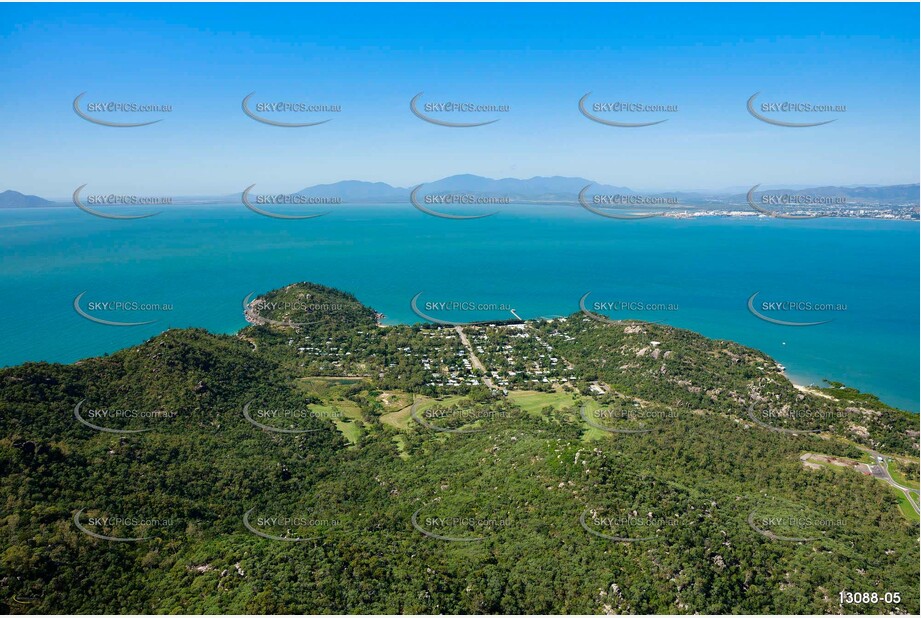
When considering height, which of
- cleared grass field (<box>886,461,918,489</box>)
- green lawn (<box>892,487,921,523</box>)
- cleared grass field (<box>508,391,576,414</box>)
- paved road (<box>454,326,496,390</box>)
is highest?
paved road (<box>454,326,496,390</box>)

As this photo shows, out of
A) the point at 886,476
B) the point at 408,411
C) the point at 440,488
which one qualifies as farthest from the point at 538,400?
the point at 886,476

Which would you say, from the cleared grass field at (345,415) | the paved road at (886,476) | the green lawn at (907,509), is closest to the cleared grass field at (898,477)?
the paved road at (886,476)

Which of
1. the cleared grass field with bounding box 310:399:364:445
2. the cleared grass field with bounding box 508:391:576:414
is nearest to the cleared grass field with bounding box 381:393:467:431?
the cleared grass field with bounding box 310:399:364:445

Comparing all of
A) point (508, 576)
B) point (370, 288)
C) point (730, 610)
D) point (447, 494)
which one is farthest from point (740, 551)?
point (370, 288)

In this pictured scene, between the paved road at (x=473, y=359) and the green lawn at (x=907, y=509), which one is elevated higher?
the paved road at (x=473, y=359)

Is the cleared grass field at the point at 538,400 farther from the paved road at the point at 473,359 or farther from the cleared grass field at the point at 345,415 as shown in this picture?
the cleared grass field at the point at 345,415

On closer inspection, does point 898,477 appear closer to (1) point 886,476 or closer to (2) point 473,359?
(1) point 886,476

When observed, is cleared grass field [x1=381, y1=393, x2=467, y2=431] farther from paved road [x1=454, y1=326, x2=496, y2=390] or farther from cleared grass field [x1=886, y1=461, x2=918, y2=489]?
cleared grass field [x1=886, y1=461, x2=918, y2=489]
